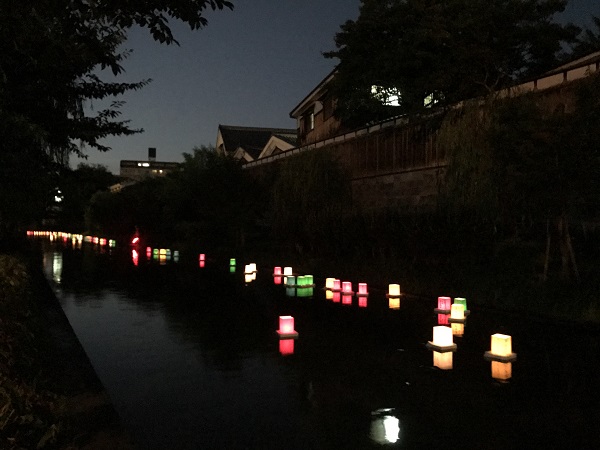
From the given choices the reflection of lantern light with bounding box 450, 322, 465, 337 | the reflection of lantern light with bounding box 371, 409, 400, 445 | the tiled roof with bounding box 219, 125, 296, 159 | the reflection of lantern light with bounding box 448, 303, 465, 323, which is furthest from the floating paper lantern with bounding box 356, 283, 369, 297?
the tiled roof with bounding box 219, 125, 296, 159

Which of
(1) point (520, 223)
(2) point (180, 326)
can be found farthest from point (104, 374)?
(1) point (520, 223)

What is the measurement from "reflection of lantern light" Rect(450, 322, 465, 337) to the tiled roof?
47075 mm

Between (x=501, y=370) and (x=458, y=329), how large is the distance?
10.4ft

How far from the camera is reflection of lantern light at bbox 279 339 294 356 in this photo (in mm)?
9609

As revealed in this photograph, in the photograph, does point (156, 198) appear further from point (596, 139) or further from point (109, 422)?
point (109, 422)

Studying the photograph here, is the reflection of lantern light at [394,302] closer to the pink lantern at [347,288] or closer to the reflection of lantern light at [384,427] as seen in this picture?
the pink lantern at [347,288]

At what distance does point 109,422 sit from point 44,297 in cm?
1151

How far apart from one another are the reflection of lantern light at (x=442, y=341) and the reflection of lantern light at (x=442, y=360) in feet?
0.33

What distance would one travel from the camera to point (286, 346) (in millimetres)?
10086

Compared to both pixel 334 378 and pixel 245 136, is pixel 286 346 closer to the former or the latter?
pixel 334 378

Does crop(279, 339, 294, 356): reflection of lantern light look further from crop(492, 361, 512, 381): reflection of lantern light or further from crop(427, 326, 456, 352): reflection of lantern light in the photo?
crop(492, 361, 512, 381): reflection of lantern light

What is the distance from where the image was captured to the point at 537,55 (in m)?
24.1

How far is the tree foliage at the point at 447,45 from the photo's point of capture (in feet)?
74.0

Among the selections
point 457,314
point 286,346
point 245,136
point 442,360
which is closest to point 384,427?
point 442,360
